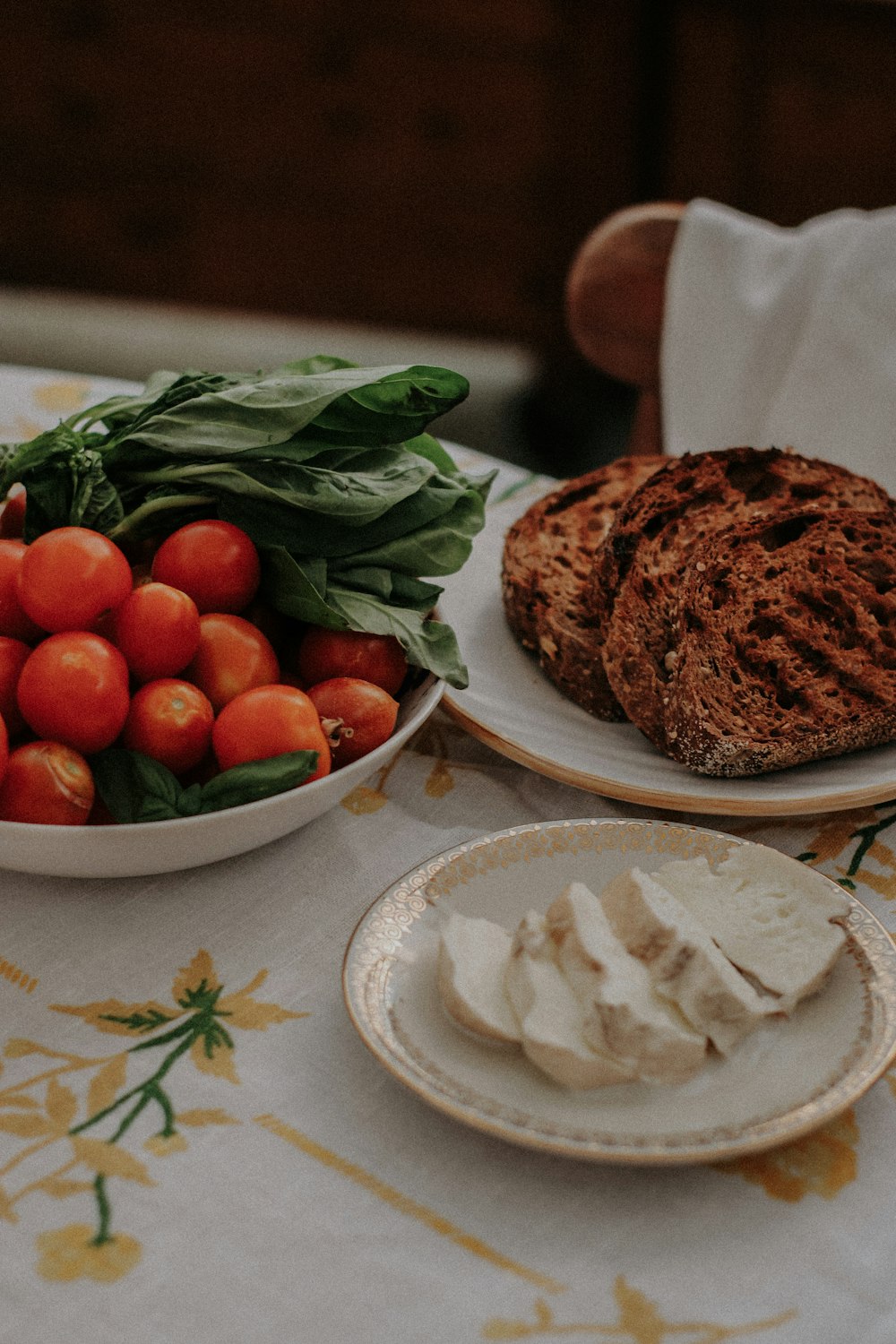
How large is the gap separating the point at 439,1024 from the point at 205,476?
0.43 m

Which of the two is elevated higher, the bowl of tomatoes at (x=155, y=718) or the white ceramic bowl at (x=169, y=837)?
the bowl of tomatoes at (x=155, y=718)

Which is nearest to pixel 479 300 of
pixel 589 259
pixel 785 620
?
pixel 589 259

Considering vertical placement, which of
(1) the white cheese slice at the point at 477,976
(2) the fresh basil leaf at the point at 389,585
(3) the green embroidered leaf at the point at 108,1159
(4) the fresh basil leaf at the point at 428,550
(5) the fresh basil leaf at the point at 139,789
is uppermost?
(4) the fresh basil leaf at the point at 428,550

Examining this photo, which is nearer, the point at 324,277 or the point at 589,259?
the point at 589,259

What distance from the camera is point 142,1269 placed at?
56 cm

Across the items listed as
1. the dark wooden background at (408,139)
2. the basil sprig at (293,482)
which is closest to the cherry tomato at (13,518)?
the basil sprig at (293,482)

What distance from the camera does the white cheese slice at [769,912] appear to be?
2.15 ft

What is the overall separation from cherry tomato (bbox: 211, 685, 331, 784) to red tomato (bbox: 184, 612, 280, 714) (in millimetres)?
44

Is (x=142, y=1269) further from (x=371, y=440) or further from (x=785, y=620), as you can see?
(x=785, y=620)

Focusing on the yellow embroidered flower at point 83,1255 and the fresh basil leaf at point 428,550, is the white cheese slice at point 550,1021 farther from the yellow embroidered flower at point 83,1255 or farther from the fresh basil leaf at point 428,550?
the fresh basil leaf at point 428,550

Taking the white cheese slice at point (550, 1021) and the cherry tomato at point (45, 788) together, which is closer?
the white cheese slice at point (550, 1021)

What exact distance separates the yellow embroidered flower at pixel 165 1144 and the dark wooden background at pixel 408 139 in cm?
354

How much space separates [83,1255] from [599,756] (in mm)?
511

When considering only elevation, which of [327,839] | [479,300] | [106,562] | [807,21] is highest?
[807,21]
